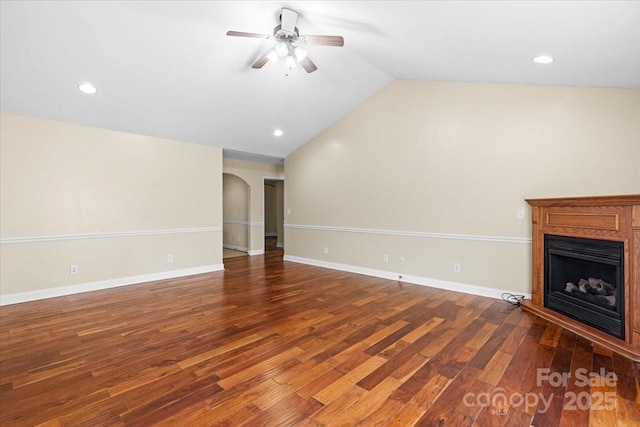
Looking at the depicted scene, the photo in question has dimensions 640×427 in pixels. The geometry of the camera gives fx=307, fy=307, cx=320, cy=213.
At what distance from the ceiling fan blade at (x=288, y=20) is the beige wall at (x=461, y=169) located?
96.2 inches

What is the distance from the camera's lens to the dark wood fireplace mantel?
8.48 feet

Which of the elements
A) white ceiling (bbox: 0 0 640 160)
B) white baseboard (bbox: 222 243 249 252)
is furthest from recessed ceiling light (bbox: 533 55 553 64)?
white baseboard (bbox: 222 243 249 252)

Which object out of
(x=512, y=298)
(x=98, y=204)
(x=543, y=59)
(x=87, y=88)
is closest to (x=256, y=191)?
(x=98, y=204)

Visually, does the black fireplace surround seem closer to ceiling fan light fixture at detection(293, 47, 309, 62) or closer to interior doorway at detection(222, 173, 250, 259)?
ceiling fan light fixture at detection(293, 47, 309, 62)

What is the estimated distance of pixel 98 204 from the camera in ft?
14.9

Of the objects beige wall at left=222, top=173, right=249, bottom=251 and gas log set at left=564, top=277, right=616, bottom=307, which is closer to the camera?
gas log set at left=564, top=277, right=616, bottom=307

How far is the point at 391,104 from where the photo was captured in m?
5.03

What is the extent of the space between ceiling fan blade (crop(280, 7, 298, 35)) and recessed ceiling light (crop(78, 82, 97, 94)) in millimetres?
2499

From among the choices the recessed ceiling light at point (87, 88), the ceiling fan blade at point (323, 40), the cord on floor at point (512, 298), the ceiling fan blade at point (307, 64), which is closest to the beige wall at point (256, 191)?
the recessed ceiling light at point (87, 88)

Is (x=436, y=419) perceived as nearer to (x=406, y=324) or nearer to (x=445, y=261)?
(x=406, y=324)

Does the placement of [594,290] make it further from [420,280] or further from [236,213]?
[236,213]

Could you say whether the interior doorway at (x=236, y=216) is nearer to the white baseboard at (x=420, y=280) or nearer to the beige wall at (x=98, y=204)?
the beige wall at (x=98, y=204)

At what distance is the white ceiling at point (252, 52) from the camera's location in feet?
8.07

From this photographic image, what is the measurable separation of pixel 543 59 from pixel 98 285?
6.20 metres
